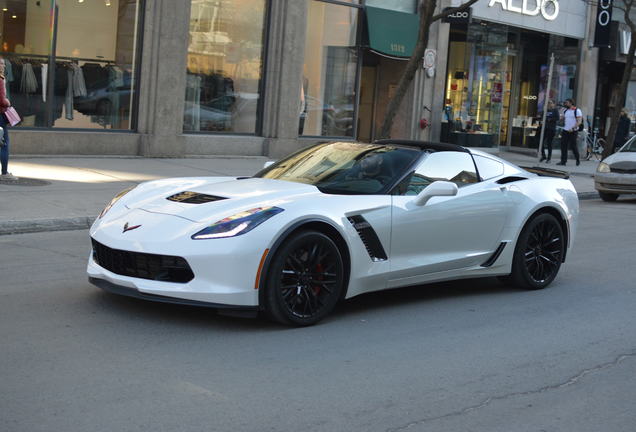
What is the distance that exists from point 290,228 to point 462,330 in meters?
1.58

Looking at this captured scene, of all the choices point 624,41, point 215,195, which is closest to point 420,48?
point 215,195

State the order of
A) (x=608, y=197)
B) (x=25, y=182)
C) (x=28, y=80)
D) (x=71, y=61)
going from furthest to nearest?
1. (x=608, y=197)
2. (x=71, y=61)
3. (x=28, y=80)
4. (x=25, y=182)

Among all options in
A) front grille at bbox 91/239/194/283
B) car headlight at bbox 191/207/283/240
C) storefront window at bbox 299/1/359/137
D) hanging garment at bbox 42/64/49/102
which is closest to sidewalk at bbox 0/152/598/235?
hanging garment at bbox 42/64/49/102

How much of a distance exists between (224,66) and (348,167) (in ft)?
43.8

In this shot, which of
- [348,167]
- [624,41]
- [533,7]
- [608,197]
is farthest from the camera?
[624,41]

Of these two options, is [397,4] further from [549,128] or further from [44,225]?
[44,225]

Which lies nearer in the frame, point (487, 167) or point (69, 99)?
point (487, 167)

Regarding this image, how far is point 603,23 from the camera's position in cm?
3094

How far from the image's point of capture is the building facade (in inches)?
683

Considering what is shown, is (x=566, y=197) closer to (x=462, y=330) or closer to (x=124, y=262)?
(x=462, y=330)

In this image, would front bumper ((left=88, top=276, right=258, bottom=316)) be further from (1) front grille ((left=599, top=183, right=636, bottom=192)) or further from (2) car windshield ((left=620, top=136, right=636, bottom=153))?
(2) car windshield ((left=620, top=136, right=636, bottom=153))

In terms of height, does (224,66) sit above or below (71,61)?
above

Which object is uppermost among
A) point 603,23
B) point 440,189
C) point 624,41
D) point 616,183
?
point 603,23

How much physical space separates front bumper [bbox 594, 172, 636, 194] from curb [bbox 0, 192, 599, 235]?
11.2 metres
